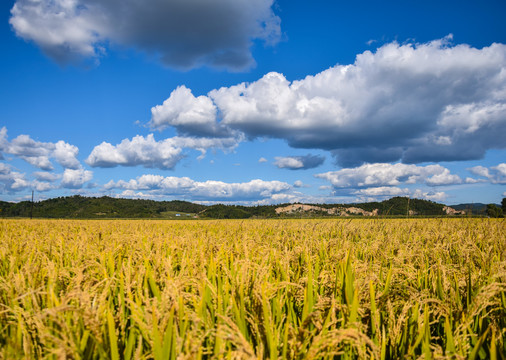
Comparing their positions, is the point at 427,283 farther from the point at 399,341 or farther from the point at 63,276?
the point at 63,276

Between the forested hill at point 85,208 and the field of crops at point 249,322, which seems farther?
the forested hill at point 85,208

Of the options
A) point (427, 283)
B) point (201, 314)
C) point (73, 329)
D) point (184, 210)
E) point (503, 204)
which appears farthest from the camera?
point (184, 210)

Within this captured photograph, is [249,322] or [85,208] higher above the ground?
[249,322]

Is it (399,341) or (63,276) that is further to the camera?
(63,276)

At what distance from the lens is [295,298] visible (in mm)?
2645

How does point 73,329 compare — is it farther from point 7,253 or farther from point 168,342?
point 7,253

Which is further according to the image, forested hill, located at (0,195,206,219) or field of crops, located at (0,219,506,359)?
forested hill, located at (0,195,206,219)

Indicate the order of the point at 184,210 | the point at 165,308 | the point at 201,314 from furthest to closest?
1. the point at 184,210
2. the point at 201,314
3. the point at 165,308

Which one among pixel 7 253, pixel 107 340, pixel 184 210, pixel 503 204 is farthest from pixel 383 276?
pixel 184 210

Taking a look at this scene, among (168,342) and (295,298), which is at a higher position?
(168,342)

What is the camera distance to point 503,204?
89250mm

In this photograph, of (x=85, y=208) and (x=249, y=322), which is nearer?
(x=249, y=322)

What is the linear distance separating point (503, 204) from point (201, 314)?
118523 mm

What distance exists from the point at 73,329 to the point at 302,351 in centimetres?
141
